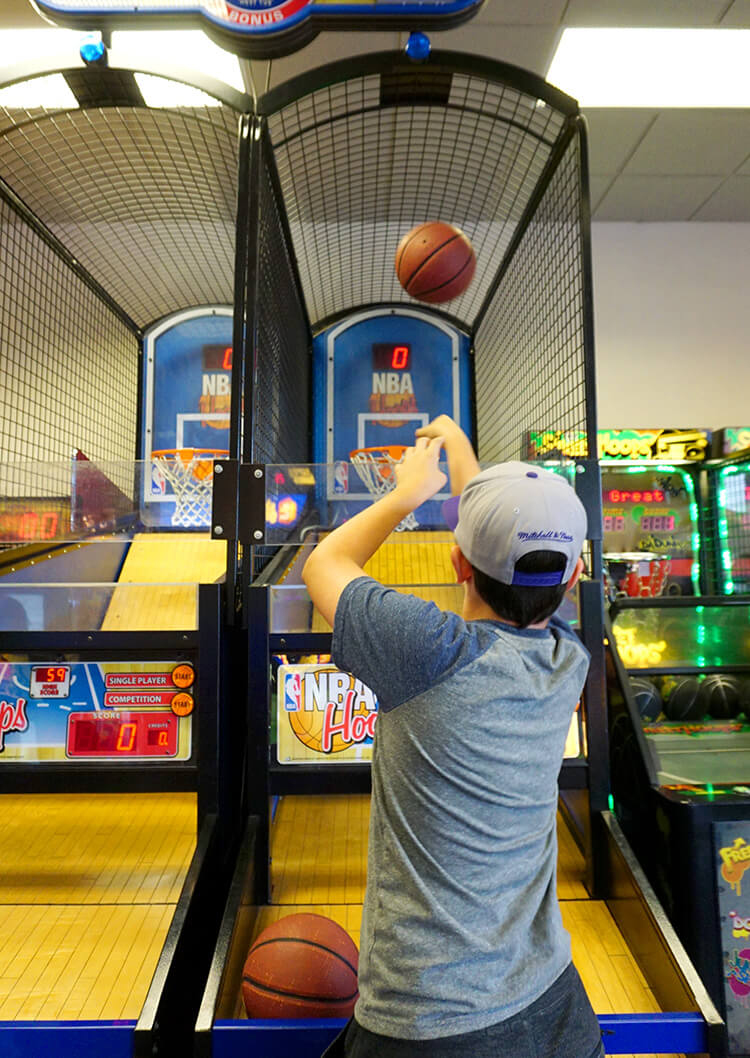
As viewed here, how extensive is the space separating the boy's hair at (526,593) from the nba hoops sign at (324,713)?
95 cm

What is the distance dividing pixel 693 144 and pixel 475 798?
481 centimetres

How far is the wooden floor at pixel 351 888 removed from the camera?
5.05 ft

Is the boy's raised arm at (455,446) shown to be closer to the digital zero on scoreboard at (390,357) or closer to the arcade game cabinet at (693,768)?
the arcade game cabinet at (693,768)

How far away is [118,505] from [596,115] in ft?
12.0

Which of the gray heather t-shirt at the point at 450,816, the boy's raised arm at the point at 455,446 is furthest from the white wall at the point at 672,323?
the gray heather t-shirt at the point at 450,816

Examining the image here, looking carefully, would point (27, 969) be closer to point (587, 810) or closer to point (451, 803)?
point (451, 803)

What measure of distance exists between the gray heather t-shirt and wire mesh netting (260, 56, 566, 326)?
72.0 inches

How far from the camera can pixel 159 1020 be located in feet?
4.28

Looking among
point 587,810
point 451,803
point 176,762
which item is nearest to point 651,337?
point 587,810

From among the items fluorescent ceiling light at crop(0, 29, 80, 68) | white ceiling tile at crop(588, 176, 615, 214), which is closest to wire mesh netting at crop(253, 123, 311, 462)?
fluorescent ceiling light at crop(0, 29, 80, 68)

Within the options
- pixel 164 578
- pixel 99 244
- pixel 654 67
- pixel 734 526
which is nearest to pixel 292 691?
pixel 164 578

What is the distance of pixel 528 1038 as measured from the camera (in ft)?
2.96

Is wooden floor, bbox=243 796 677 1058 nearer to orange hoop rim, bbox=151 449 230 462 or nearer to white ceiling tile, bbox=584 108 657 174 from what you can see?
orange hoop rim, bbox=151 449 230 462

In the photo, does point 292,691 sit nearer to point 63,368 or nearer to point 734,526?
point 63,368
